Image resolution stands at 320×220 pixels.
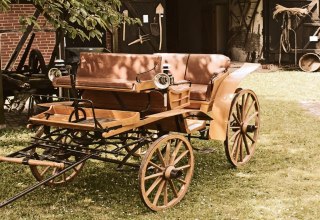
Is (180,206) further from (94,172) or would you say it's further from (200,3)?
(200,3)

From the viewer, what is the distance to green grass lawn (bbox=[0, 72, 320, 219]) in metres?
5.45


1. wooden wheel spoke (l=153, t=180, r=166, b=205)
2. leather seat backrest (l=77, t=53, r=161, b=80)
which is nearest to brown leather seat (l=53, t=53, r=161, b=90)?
leather seat backrest (l=77, t=53, r=161, b=80)

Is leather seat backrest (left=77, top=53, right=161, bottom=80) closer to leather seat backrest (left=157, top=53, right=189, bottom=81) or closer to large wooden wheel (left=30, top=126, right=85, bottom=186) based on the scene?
large wooden wheel (left=30, top=126, right=85, bottom=186)

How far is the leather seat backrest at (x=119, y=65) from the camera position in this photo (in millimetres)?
5949

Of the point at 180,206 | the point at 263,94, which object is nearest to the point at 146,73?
the point at 180,206

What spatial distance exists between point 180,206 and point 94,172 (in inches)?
62.9

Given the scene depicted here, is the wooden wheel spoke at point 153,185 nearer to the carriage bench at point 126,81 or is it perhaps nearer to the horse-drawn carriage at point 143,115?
the horse-drawn carriage at point 143,115

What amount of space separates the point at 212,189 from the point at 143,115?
105cm

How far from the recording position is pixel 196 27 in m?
23.0

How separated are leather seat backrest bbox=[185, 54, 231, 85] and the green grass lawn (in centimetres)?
87

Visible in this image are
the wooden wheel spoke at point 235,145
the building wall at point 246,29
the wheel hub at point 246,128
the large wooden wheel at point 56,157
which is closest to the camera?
the large wooden wheel at point 56,157

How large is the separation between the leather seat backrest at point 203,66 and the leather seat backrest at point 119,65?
1.12 metres

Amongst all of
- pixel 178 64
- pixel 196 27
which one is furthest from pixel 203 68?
pixel 196 27

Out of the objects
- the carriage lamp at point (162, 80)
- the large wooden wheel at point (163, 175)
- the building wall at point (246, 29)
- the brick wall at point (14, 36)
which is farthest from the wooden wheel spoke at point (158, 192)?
the building wall at point (246, 29)
